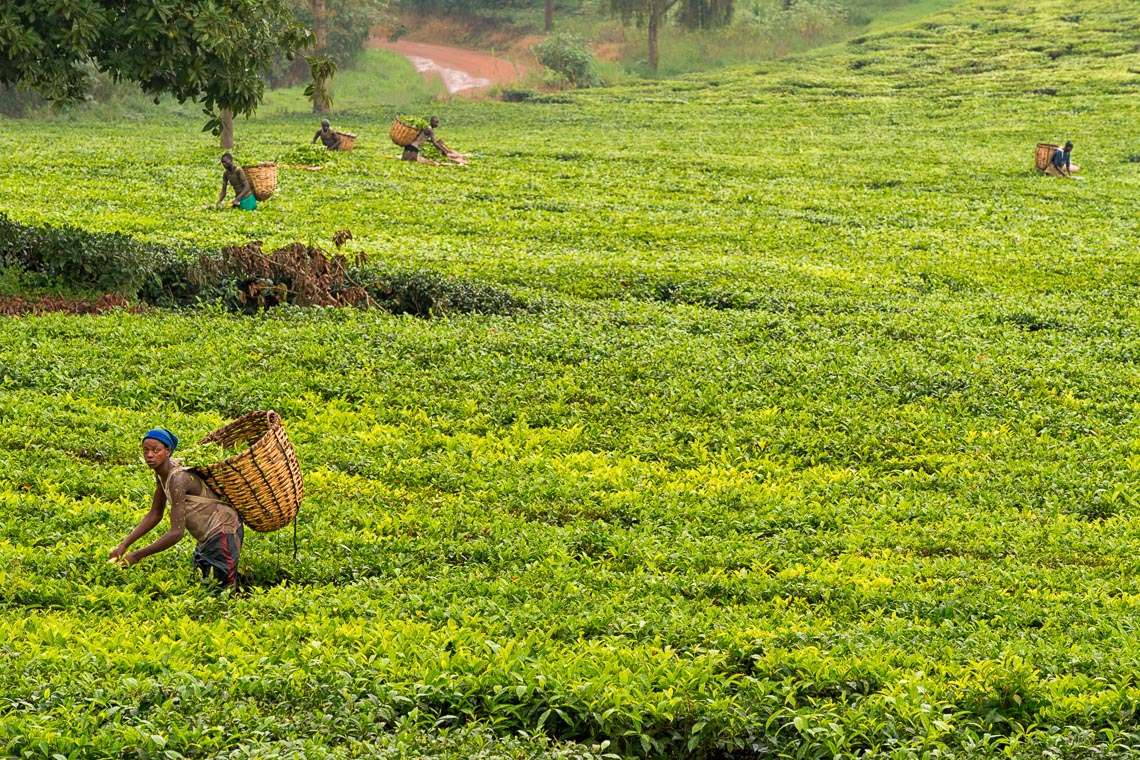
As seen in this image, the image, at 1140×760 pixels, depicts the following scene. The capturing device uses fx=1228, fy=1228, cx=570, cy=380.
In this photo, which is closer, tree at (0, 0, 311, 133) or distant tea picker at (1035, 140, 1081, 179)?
tree at (0, 0, 311, 133)

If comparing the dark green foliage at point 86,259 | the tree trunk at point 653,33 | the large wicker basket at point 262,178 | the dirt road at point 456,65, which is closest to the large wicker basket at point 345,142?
the large wicker basket at point 262,178

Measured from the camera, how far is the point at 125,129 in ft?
146

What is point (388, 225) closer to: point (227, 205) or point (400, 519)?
point (227, 205)

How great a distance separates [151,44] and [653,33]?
5225 centimetres

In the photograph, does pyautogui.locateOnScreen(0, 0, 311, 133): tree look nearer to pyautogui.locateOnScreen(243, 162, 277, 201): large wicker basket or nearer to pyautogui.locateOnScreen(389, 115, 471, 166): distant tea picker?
pyautogui.locateOnScreen(243, 162, 277, 201): large wicker basket

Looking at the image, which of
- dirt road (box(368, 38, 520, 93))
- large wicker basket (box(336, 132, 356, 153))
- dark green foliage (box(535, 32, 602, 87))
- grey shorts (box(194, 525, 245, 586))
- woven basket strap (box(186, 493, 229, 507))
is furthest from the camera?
A: dirt road (box(368, 38, 520, 93))

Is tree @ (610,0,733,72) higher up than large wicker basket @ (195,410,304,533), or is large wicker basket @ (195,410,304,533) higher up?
tree @ (610,0,733,72)

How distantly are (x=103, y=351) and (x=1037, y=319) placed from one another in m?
12.7

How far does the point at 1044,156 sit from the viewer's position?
3322cm

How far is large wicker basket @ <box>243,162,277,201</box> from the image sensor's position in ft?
78.9

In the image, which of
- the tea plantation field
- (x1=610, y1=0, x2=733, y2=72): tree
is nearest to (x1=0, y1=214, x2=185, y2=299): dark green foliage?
the tea plantation field

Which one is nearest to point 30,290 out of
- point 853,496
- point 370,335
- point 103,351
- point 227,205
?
point 103,351

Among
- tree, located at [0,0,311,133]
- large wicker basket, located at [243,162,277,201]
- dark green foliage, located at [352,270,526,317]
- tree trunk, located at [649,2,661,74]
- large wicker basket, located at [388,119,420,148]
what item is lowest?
dark green foliage, located at [352,270,526,317]

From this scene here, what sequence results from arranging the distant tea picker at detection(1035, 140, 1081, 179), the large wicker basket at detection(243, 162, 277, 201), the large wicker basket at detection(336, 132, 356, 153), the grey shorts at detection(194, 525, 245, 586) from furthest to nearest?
the large wicker basket at detection(336, 132, 356, 153), the distant tea picker at detection(1035, 140, 1081, 179), the large wicker basket at detection(243, 162, 277, 201), the grey shorts at detection(194, 525, 245, 586)
